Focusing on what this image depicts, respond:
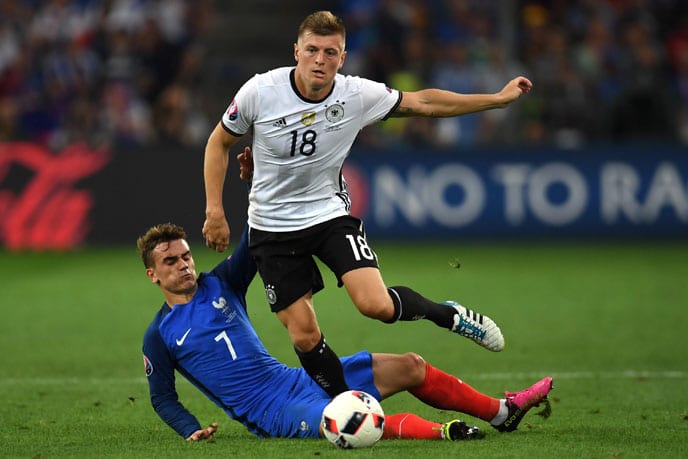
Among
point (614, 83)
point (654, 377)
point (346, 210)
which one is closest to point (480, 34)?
point (614, 83)

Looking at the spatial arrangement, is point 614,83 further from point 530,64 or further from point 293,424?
point 293,424

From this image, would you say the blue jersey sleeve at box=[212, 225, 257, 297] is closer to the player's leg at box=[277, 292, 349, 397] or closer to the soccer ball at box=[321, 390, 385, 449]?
the player's leg at box=[277, 292, 349, 397]

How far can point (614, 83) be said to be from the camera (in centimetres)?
1844

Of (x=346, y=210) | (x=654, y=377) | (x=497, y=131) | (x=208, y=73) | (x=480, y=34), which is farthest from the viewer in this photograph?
(x=208, y=73)

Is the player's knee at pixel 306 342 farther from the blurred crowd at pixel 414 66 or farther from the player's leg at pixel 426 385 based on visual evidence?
the blurred crowd at pixel 414 66

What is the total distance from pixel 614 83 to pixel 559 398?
1136 centimetres

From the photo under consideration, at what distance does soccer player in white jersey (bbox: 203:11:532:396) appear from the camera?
6629 mm

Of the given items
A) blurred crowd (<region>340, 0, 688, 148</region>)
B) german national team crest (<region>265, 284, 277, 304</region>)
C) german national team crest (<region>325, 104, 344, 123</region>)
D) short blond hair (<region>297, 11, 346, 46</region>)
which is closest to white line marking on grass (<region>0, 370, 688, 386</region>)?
german national team crest (<region>265, 284, 277, 304</region>)

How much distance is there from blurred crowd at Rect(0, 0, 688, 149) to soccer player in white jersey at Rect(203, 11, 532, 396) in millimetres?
10819

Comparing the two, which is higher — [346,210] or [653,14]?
[653,14]

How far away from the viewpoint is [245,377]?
6.60m

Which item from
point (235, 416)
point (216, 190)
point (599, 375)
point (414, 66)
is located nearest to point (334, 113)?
point (216, 190)

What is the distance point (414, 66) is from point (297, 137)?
39.9 ft

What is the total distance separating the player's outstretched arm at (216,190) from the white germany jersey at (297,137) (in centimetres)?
9
